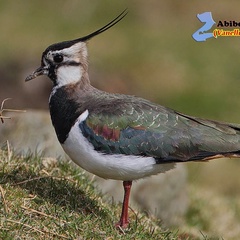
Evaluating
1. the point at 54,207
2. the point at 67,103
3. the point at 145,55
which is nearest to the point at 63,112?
the point at 67,103

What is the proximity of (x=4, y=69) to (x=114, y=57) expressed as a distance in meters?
3.98

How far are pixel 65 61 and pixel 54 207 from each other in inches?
56.6

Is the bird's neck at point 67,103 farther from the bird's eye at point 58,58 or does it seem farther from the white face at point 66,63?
the bird's eye at point 58,58

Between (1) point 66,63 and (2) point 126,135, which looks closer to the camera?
(2) point 126,135

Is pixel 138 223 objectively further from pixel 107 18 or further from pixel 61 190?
pixel 107 18

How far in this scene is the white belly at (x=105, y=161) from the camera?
652cm

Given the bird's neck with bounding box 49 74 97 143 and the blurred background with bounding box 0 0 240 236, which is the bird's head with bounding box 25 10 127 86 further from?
the blurred background with bounding box 0 0 240 236

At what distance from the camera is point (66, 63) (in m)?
7.07

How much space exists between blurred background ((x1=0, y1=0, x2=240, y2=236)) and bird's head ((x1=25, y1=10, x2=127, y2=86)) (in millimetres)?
5767

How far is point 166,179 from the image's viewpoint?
975 cm

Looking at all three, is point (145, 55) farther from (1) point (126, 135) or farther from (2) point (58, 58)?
(1) point (126, 135)

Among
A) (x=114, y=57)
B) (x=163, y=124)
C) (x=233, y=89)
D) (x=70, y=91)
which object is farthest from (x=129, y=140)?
(x=114, y=57)

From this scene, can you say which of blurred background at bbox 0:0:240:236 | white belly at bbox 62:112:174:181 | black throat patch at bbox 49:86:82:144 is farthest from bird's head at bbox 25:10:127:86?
blurred background at bbox 0:0:240:236

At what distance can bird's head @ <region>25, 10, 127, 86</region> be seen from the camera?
7.01 metres
